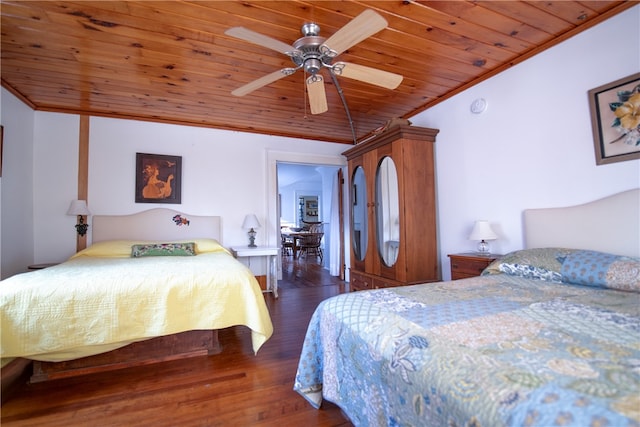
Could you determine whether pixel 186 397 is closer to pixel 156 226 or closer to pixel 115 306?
pixel 115 306

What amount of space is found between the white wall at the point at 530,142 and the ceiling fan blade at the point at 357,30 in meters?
1.60

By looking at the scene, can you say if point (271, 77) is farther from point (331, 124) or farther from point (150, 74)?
point (331, 124)

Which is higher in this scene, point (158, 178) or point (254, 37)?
point (254, 37)

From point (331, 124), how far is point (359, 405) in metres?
3.48

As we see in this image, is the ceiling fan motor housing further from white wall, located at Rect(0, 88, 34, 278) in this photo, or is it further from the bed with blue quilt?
white wall, located at Rect(0, 88, 34, 278)

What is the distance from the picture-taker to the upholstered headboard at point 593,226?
1697mm

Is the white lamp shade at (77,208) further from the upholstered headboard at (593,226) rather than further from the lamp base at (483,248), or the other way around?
the upholstered headboard at (593,226)

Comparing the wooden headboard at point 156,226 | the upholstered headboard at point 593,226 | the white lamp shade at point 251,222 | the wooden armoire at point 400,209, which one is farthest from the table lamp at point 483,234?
the wooden headboard at point 156,226

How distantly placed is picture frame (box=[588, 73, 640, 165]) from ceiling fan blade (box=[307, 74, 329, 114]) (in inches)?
71.7

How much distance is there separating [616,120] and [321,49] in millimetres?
1913

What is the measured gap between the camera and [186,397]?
1638mm

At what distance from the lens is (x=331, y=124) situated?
158 inches

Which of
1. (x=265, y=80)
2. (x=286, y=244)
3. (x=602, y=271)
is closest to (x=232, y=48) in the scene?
(x=265, y=80)

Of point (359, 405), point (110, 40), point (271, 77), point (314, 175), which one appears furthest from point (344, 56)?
point (314, 175)
